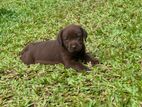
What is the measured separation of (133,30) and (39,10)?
634 centimetres

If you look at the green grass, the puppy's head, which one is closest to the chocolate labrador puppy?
the puppy's head

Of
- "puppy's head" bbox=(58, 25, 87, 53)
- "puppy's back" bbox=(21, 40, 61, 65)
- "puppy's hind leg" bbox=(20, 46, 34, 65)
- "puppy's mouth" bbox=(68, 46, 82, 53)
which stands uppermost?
"puppy's head" bbox=(58, 25, 87, 53)

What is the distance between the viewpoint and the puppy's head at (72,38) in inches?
342

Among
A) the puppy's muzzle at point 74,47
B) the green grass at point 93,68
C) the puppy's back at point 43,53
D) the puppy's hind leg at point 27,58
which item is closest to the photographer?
the green grass at point 93,68

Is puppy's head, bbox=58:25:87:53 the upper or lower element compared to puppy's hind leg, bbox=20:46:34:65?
upper

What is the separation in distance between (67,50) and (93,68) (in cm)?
71

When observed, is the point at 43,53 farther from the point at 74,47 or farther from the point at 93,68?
the point at 93,68

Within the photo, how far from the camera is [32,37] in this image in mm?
13008

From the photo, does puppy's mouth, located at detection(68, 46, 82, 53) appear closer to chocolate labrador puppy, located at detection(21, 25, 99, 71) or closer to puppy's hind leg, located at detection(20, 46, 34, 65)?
chocolate labrador puppy, located at detection(21, 25, 99, 71)

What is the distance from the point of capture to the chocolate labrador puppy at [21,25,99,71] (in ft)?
28.6

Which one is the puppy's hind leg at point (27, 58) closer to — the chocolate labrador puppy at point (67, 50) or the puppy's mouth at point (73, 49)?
the chocolate labrador puppy at point (67, 50)

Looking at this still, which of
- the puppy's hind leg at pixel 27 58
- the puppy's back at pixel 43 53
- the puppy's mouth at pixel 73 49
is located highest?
the puppy's mouth at pixel 73 49

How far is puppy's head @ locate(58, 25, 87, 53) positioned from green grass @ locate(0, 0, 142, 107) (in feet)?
1.45

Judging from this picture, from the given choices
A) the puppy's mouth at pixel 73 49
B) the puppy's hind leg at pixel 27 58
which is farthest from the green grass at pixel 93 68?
the puppy's mouth at pixel 73 49
